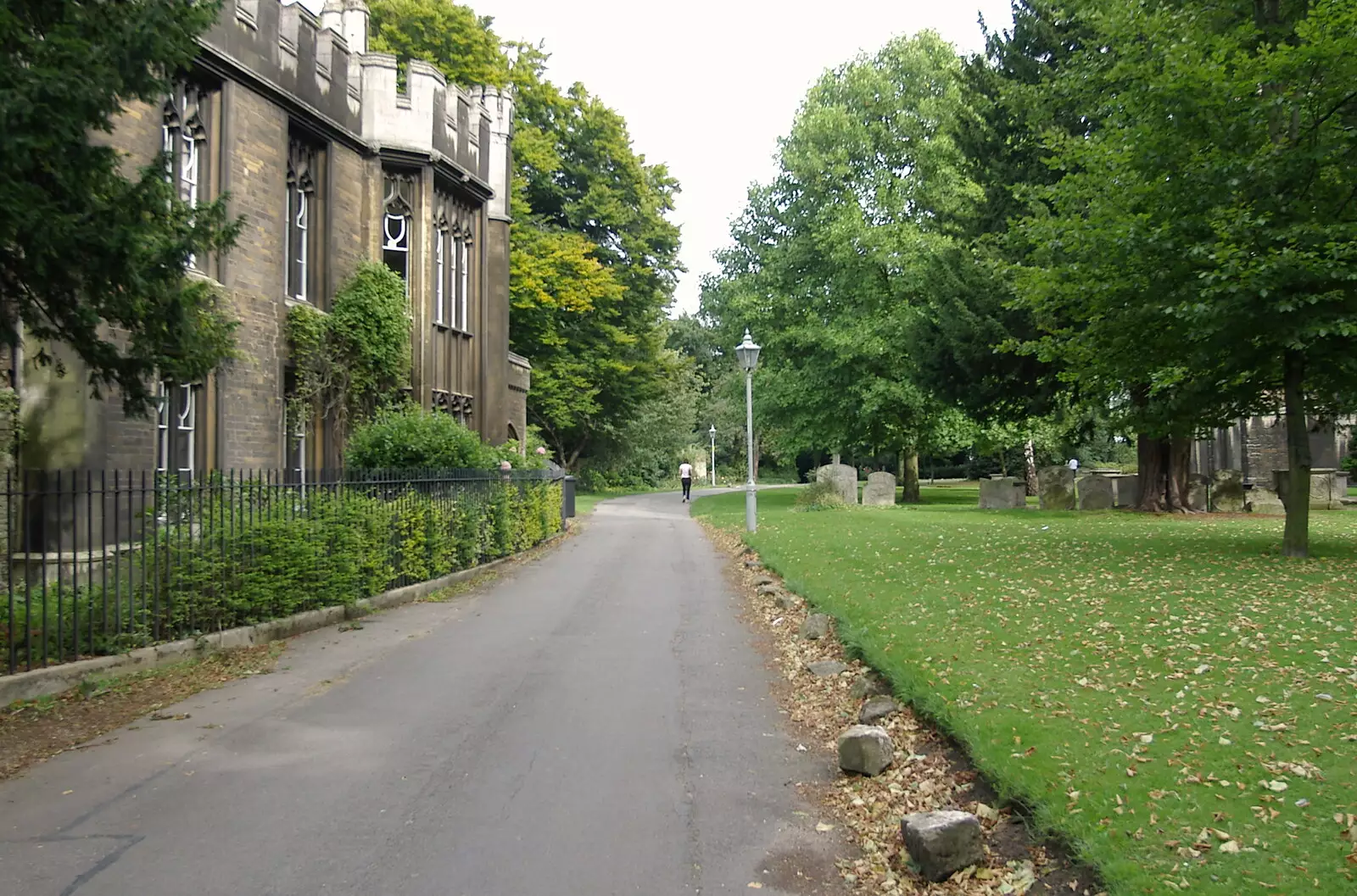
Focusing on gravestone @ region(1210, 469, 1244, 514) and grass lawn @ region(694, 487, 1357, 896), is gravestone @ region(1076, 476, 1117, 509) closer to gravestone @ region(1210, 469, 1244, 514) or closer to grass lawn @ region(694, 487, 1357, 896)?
gravestone @ region(1210, 469, 1244, 514)

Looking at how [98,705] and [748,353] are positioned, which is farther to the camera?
[748,353]

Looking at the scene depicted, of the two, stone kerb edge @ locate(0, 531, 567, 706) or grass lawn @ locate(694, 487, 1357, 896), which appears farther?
stone kerb edge @ locate(0, 531, 567, 706)

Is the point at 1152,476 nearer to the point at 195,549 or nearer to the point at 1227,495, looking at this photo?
the point at 1227,495

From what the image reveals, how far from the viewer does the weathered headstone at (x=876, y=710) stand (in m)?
7.15

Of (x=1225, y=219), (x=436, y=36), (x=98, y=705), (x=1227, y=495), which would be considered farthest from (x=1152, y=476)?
(x=436, y=36)

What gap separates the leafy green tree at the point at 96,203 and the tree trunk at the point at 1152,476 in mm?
23264

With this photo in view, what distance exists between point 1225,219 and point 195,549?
12339 millimetres

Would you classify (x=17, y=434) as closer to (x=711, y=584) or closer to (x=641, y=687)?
(x=641, y=687)

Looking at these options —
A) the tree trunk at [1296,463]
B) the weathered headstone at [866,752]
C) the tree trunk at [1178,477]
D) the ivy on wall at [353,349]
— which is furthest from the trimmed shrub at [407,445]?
the tree trunk at [1178,477]

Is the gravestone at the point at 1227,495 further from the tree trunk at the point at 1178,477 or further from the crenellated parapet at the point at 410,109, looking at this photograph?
the crenellated parapet at the point at 410,109

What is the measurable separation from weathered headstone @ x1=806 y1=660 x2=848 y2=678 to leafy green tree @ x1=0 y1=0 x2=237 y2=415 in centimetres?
605

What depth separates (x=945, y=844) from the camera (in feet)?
14.9

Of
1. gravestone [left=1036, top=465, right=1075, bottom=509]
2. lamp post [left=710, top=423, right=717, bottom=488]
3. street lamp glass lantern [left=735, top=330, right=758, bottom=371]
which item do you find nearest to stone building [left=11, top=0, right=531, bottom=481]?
street lamp glass lantern [left=735, top=330, right=758, bottom=371]

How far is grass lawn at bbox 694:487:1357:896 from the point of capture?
4289 millimetres
